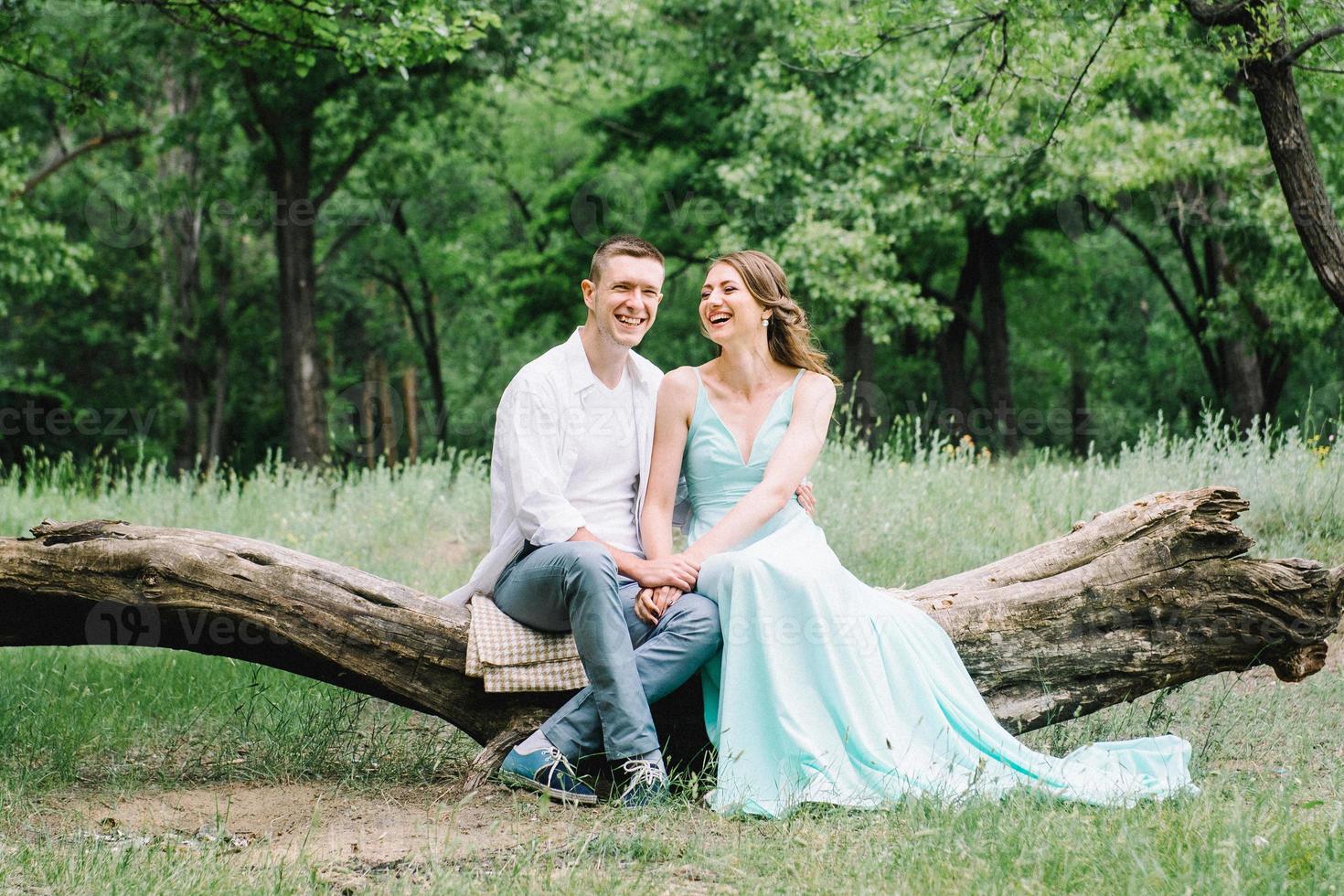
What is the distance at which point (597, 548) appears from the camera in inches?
177

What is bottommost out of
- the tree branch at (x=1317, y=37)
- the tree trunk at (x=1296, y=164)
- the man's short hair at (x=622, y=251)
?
the man's short hair at (x=622, y=251)

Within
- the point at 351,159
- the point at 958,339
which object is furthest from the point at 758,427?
the point at 958,339

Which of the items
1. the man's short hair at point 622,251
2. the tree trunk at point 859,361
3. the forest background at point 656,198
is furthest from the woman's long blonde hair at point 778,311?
the tree trunk at point 859,361

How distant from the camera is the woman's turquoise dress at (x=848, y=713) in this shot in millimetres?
4285

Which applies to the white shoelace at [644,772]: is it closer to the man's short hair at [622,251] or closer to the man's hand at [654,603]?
the man's hand at [654,603]

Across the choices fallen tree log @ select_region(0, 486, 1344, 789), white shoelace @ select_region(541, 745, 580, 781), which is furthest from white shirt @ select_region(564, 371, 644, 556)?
white shoelace @ select_region(541, 745, 580, 781)

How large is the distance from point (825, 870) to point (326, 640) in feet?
6.90

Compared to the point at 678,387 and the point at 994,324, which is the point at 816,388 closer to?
the point at 678,387

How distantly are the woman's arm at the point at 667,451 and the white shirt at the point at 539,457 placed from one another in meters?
0.06

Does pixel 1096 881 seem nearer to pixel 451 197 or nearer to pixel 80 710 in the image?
pixel 80 710

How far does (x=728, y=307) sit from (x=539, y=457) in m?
1.03

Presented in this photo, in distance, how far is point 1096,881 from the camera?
3.25m

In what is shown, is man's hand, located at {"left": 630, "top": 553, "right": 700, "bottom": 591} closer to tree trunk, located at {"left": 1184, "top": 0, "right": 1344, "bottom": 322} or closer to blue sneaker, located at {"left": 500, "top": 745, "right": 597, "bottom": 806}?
blue sneaker, located at {"left": 500, "top": 745, "right": 597, "bottom": 806}

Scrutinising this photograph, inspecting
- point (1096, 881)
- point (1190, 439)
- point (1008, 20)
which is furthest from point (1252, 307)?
point (1096, 881)
